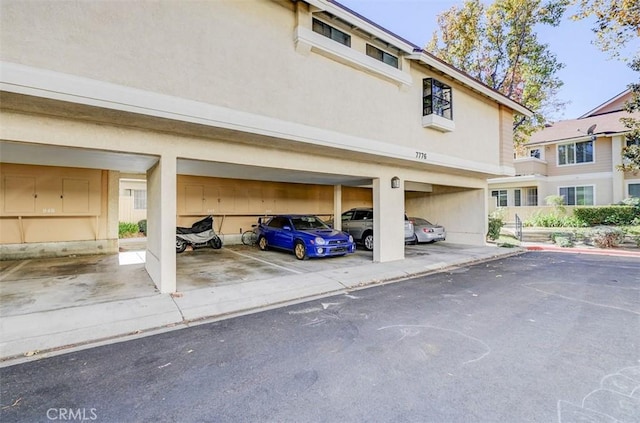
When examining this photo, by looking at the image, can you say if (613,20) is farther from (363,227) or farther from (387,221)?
(363,227)

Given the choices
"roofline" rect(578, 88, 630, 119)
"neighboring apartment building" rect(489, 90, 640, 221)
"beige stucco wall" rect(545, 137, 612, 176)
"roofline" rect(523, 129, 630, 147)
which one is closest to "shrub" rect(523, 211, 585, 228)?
"neighboring apartment building" rect(489, 90, 640, 221)

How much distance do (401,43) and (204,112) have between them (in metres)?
6.02

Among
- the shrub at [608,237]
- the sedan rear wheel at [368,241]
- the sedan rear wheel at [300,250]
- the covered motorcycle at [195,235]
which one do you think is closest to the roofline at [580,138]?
the shrub at [608,237]

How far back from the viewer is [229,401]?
2764 mm

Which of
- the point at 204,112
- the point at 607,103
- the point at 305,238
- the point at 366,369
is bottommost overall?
the point at 366,369

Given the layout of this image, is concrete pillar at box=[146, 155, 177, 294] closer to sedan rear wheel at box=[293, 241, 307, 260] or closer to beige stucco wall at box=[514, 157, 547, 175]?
sedan rear wheel at box=[293, 241, 307, 260]

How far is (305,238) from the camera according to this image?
9.72 m

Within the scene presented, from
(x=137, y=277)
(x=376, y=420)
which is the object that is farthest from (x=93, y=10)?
(x=376, y=420)

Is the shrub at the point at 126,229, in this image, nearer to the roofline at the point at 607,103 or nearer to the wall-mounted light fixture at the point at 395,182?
the wall-mounted light fixture at the point at 395,182

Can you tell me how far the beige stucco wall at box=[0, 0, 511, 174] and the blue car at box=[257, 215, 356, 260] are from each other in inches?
139

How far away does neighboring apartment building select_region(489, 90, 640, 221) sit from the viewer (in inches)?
766

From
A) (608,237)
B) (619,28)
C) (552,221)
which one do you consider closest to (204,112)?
(608,237)

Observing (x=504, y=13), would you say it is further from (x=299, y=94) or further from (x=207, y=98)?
(x=207, y=98)

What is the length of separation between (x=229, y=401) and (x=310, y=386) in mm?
785
